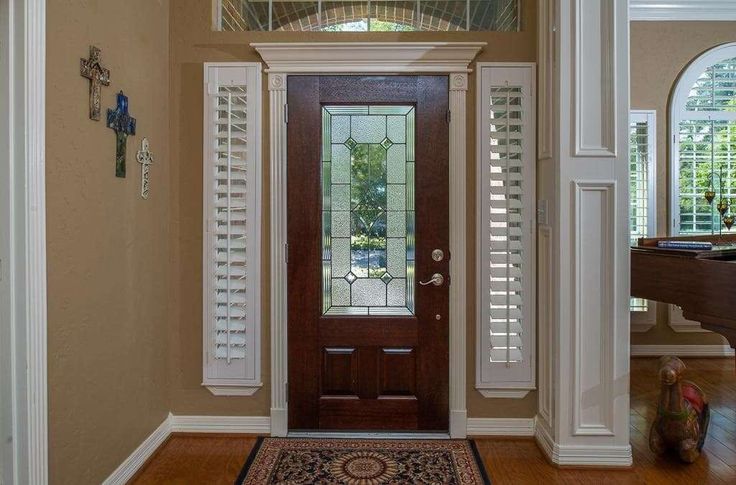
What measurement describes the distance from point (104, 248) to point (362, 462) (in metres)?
1.64

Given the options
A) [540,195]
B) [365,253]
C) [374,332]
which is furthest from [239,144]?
[540,195]

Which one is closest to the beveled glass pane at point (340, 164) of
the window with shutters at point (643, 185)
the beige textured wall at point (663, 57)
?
the window with shutters at point (643, 185)

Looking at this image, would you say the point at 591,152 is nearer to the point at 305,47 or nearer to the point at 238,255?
the point at 305,47

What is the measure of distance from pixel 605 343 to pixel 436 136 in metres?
1.43

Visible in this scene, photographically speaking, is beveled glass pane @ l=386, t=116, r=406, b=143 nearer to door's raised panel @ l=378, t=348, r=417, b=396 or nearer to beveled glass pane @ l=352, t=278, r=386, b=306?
beveled glass pane @ l=352, t=278, r=386, b=306

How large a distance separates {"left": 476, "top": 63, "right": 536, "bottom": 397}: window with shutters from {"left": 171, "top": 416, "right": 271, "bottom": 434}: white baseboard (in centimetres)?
136

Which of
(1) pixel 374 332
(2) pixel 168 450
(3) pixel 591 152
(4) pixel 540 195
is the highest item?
(3) pixel 591 152

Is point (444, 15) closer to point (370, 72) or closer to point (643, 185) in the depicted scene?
point (370, 72)

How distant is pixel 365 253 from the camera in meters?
3.08

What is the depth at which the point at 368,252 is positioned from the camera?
3.08 metres

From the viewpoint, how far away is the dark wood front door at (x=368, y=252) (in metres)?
3.03

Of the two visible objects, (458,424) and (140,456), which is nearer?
(140,456)

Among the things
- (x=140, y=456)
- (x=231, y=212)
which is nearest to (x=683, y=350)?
(x=231, y=212)

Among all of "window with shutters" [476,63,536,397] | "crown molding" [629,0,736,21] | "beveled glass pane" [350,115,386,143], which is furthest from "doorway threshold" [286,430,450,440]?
"crown molding" [629,0,736,21]
